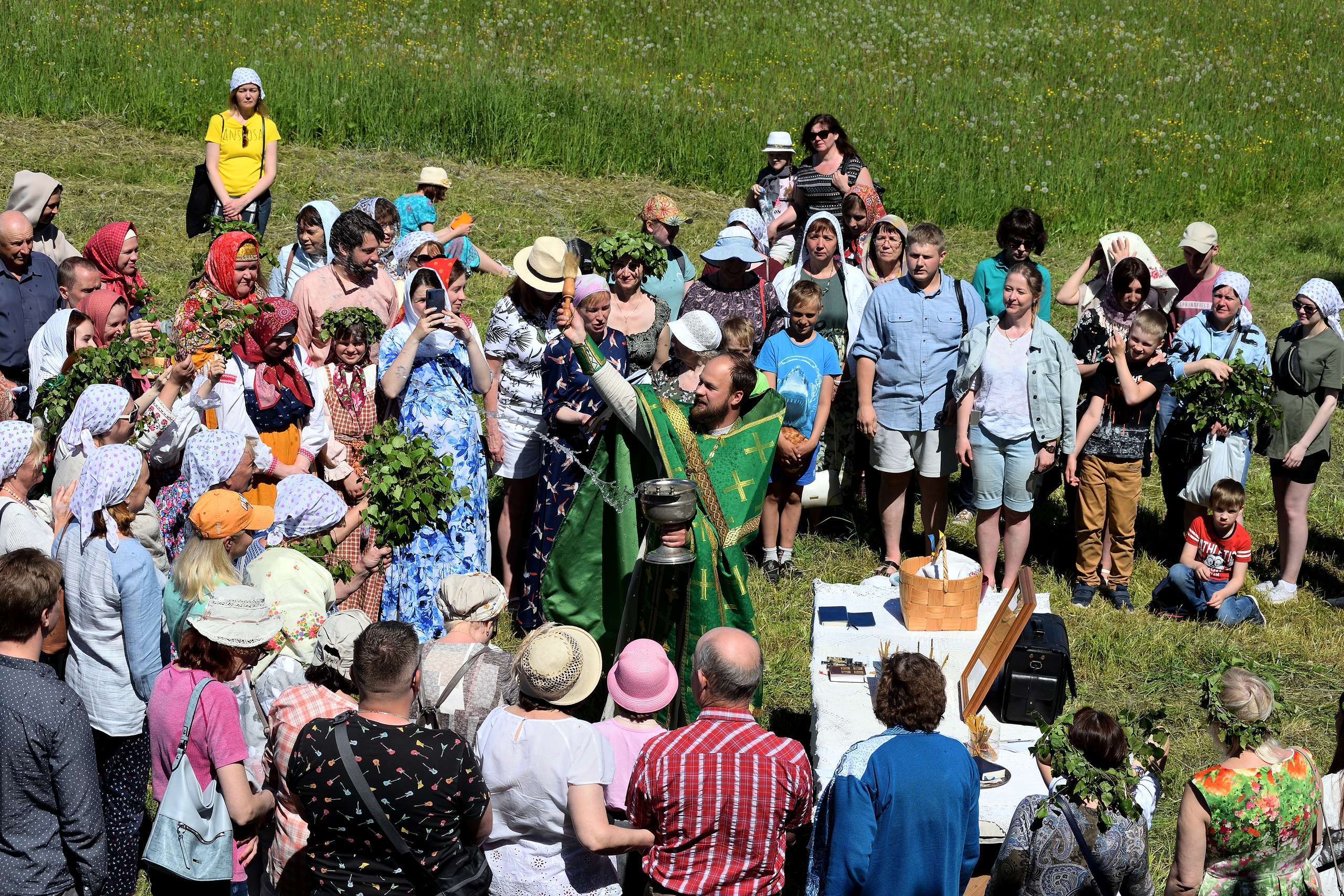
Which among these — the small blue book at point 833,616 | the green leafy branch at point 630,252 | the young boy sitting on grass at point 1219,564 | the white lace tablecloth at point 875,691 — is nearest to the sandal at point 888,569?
the white lace tablecloth at point 875,691

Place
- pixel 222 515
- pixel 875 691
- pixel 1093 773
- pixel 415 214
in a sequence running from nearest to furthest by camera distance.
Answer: pixel 1093 773
pixel 222 515
pixel 875 691
pixel 415 214

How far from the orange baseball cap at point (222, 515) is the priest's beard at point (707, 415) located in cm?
192

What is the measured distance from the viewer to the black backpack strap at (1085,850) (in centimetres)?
397

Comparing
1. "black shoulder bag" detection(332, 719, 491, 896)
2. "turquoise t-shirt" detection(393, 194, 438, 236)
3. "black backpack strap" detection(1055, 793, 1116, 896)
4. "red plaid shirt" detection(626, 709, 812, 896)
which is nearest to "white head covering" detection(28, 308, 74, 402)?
"turquoise t-shirt" detection(393, 194, 438, 236)

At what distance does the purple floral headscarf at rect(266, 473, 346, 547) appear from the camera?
550 cm

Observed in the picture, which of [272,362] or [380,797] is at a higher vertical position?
[272,362]

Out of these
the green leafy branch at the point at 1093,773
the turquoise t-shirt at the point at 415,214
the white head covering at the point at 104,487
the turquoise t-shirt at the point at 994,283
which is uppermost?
the turquoise t-shirt at the point at 415,214

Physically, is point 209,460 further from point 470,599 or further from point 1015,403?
point 1015,403

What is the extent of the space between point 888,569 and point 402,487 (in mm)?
2925

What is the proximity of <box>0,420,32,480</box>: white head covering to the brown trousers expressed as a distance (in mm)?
5873

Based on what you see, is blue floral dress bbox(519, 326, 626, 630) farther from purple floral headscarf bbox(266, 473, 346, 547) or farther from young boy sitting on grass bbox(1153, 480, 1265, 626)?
young boy sitting on grass bbox(1153, 480, 1265, 626)

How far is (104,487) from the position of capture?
470 centimetres

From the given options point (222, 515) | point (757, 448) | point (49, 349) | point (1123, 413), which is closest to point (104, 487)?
Answer: point (222, 515)

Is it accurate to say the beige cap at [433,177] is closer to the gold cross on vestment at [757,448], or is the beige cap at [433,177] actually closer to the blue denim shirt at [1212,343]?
the gold cross on vestment at [757,448]
